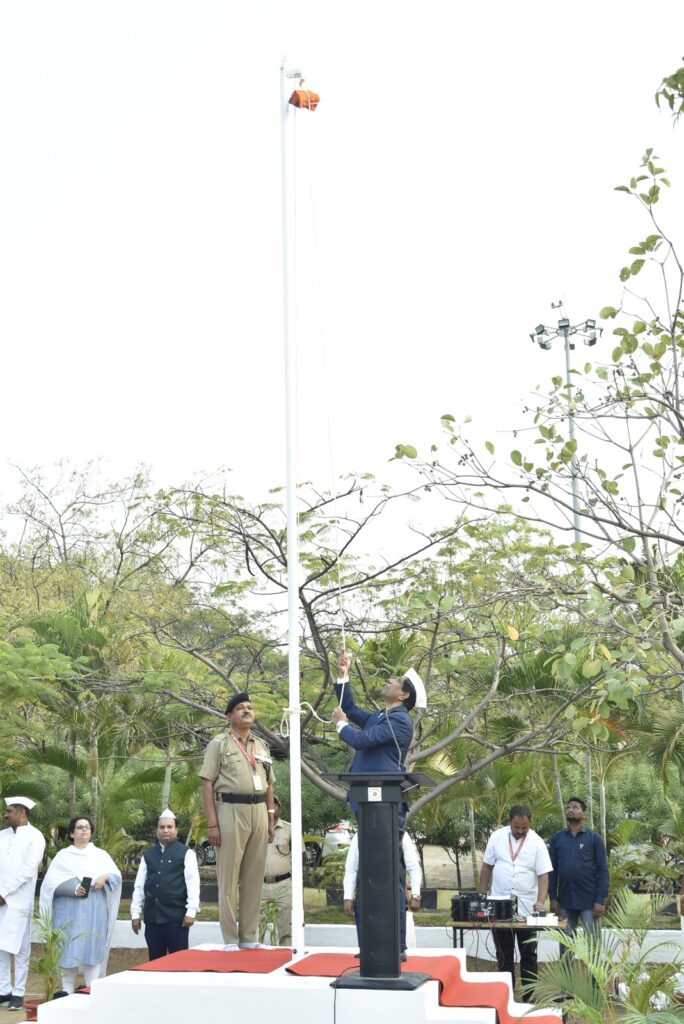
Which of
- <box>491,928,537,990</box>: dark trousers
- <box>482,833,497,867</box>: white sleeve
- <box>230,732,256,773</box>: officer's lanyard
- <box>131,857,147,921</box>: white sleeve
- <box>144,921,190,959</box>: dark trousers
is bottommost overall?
<box>491,928,537,990</box>: dark trousers

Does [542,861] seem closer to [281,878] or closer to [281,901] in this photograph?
[281,878]

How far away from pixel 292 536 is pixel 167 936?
416 cm

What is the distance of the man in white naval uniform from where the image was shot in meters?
10.2

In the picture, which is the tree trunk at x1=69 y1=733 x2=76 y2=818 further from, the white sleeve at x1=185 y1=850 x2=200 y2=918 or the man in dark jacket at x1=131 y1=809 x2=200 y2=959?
the white sleeve at x1=185 y1=850 x2=200 y2=918

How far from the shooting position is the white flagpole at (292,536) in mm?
7355

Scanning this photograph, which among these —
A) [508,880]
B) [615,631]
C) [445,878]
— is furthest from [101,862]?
[445,878]

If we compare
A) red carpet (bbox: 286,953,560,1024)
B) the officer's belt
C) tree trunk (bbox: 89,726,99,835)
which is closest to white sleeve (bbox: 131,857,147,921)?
the officer's belt

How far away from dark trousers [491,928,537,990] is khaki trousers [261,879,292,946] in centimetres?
234

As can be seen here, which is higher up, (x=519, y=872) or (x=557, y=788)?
(x=557, y=788)

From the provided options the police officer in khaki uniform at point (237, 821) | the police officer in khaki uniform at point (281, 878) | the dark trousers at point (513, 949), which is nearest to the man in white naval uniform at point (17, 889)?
the police officer in khaki uniform at point (281, 878)

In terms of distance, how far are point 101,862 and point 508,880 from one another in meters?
3.61

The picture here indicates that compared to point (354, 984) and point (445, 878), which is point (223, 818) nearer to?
point (354, 984)

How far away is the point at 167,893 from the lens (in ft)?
31.6

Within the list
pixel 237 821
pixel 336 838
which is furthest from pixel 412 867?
pixel 336 838
